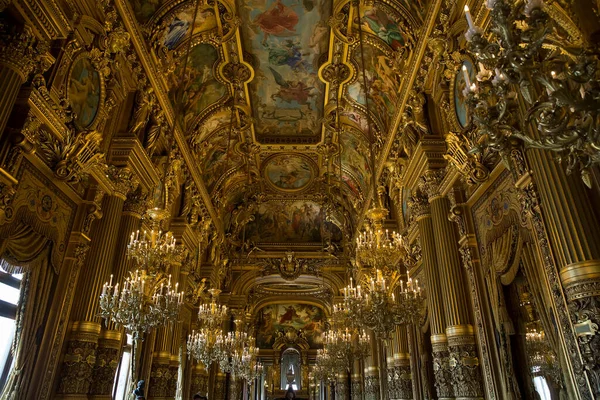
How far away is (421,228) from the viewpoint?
9266mm

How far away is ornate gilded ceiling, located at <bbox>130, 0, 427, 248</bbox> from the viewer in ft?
33.3

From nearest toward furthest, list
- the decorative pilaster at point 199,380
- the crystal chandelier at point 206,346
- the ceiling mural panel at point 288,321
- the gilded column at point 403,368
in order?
1. the gilded column at point 403,368
2. the crystal chandelier at point 206,346
3. the decorative pilaster at point 199,380
4. the ceiling mural panel at point 288,321

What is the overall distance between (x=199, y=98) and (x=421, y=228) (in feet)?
25.5

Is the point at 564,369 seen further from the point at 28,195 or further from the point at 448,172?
→ the point at 28,195

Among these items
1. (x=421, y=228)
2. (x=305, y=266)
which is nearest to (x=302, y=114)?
(x=421, y=228)

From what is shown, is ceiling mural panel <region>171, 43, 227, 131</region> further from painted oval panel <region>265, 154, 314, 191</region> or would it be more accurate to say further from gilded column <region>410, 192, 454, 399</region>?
gilded column <region>410, 192, 454, 399</region>

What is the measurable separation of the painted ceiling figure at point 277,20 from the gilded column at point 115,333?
567 centimetres

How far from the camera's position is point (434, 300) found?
27.0 ft

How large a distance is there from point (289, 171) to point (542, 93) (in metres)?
16.1

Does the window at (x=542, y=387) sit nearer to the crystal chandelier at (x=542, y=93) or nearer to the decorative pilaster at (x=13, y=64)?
the crystal chandelier at (x=542, y=93)

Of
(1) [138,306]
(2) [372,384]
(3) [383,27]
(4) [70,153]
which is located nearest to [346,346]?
(2) [372,384]

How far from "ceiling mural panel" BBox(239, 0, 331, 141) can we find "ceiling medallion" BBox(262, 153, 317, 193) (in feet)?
5.49

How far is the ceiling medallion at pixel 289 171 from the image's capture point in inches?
695

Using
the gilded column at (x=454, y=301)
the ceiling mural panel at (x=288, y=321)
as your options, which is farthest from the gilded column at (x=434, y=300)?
the ceiling mural panel at (x=288, y=321)
